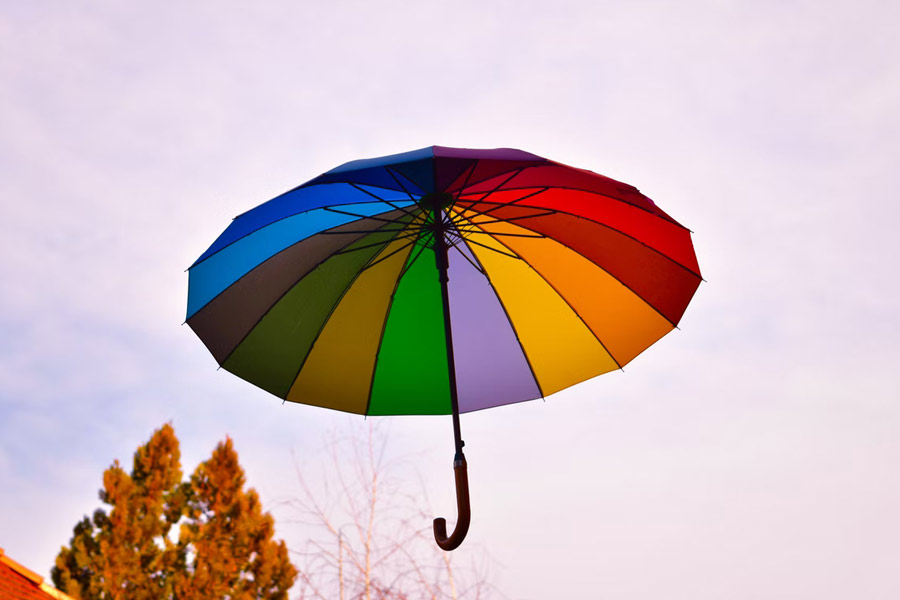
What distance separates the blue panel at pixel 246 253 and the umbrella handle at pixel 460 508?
4.06ft

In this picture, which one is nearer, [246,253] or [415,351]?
[246,253]

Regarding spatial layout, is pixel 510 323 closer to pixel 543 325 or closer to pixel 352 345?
pixel 543 325

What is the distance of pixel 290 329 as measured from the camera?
3.58 m

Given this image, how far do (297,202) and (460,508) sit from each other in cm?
132

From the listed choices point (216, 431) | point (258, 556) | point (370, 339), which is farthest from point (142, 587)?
point (370, 339)

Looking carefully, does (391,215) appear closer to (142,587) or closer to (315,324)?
(315,324)

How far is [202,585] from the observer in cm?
1579

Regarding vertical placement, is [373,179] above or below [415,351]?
below

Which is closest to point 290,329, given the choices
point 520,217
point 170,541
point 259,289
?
point 259,289

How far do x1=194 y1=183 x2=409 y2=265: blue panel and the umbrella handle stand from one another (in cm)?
109

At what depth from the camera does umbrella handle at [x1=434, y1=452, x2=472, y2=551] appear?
269 cm

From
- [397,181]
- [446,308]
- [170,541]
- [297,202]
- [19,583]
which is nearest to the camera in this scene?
[397,181]

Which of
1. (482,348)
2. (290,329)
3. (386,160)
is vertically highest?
(482,348)

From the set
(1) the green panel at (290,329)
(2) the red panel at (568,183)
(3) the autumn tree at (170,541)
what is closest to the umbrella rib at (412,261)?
(1) the green panel at (290,329)
